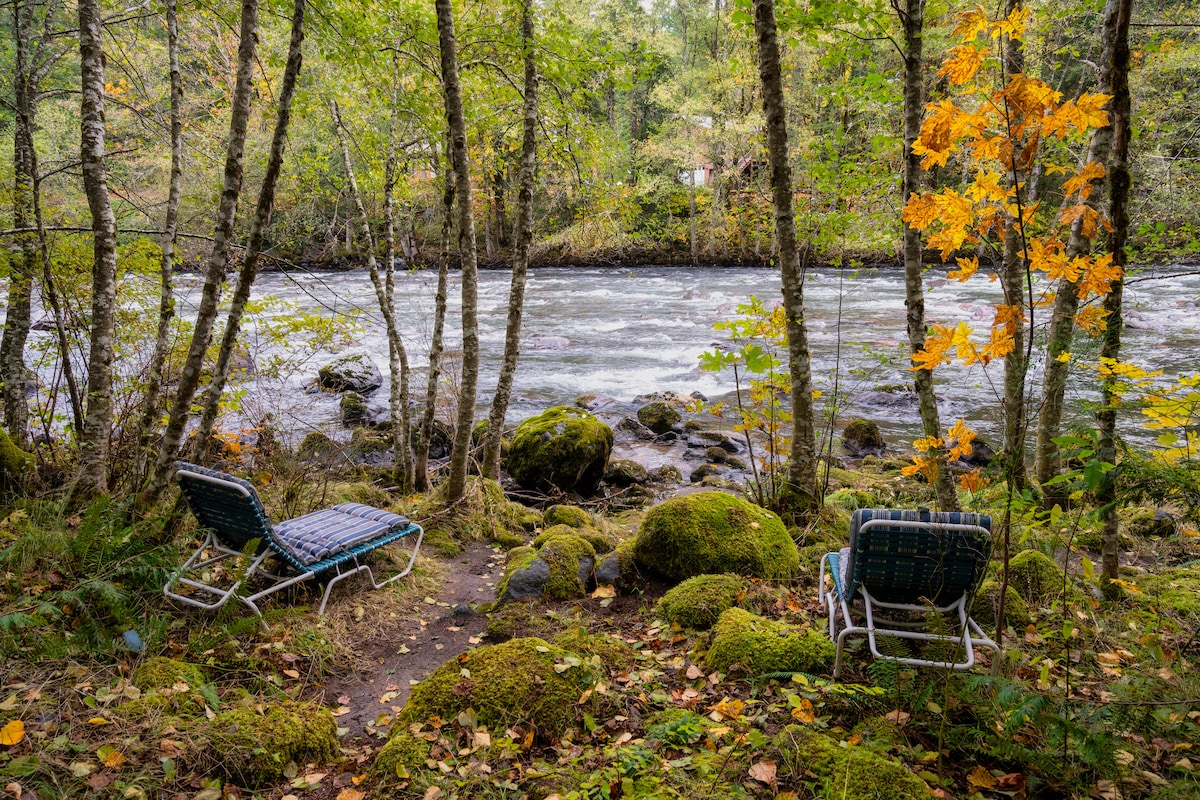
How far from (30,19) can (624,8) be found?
1209 inches

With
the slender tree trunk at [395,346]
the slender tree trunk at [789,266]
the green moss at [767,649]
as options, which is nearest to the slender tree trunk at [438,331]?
the slender tree trunk at [395,346]

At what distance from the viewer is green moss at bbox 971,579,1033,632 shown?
3709 millimetres

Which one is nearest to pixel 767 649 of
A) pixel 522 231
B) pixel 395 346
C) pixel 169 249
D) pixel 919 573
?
pixel 919 573

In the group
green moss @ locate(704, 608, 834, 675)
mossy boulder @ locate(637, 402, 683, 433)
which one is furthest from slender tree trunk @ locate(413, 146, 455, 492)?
mossy boulder @ locate(637, 402, 683, 433)

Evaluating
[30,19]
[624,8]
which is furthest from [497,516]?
[624,8]

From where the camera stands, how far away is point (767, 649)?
3.33 m

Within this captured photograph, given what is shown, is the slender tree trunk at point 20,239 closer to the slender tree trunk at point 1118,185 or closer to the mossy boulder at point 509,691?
the mossy boulder at point 509,691

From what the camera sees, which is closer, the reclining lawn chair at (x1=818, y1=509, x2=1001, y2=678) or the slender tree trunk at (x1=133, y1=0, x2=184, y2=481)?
the reclining lawn chair at (x1=818, y1=509, x2=1001, y2=678)

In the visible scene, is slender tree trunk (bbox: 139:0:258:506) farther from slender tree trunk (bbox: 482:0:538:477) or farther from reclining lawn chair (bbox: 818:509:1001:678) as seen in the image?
reclining lawn chair (bbox: 818:509:1001:678)

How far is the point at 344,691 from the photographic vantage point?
11.6ft

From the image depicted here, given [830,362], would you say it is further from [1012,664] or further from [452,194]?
[1012,664]

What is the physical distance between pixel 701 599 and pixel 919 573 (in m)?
1.37

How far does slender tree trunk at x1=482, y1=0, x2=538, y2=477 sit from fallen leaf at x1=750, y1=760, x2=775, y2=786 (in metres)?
4.62

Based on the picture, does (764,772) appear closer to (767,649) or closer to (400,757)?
(767,649)
